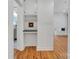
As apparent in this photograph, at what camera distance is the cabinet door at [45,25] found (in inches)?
247

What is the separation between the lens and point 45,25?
6348mm

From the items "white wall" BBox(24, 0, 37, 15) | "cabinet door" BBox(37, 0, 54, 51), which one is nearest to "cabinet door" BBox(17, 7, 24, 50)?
"cabinet door" BBox(37, 0, 54, 51)

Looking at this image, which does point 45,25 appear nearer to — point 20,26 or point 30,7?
point 20,26

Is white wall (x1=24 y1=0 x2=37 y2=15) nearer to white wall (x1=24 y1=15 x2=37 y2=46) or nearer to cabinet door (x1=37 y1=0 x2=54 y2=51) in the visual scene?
white wall (x1=24 y1=15 x2=37 y2=46)

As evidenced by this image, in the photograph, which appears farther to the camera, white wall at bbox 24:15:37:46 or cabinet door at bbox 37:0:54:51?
white wall at bbox 24:15:37:46

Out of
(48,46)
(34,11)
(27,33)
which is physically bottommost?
(48,46)

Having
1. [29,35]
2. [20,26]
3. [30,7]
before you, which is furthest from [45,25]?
[30,7]

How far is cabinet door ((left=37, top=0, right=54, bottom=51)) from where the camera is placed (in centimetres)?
628

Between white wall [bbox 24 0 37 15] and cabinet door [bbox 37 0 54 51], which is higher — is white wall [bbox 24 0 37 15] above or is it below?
above

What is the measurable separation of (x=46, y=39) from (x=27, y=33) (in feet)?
4.75
